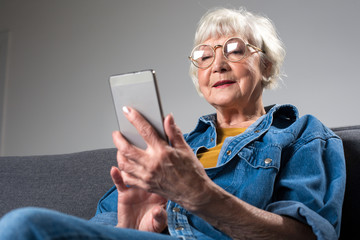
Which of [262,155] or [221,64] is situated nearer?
[262,155]

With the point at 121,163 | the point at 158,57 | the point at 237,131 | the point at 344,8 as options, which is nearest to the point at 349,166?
the point at 237,131

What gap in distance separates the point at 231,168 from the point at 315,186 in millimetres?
240

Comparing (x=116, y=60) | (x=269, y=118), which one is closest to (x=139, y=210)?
(x=269, y=118)

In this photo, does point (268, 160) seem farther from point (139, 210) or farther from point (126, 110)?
point (126, 110)

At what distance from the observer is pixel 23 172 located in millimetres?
1688

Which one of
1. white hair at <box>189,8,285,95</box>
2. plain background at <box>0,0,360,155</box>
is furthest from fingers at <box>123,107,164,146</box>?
plain background at <box>0,0,360,155</box>

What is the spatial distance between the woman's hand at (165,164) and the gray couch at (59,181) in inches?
33.8

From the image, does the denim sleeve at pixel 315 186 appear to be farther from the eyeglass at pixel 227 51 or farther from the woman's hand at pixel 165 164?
the eyeglass at pixel 227 51

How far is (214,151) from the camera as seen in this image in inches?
50.8

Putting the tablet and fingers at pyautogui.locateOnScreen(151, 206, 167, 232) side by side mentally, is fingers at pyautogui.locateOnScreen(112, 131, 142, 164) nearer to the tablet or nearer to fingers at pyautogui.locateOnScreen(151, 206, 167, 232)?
the tablet

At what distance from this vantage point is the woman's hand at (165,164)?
74cm

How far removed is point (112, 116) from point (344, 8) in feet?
5.72

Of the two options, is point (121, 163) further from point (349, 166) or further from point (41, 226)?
point (349, 166)

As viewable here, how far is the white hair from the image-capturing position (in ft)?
4.86
